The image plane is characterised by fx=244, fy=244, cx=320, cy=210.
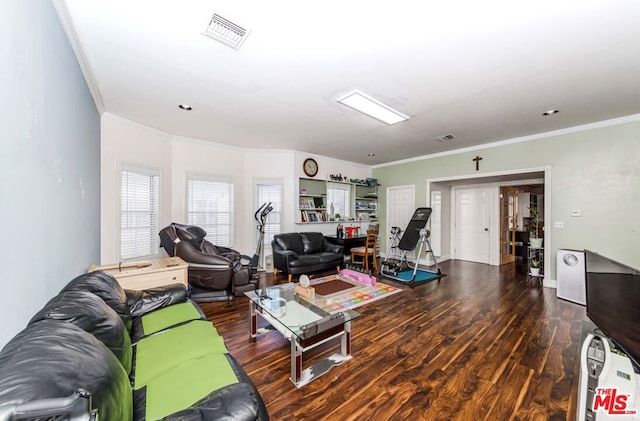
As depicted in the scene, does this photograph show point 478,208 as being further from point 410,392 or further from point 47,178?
point 47,178

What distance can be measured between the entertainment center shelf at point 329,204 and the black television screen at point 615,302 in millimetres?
4784

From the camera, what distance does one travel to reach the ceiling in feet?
5.71

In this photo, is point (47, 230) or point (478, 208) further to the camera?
point (478, 208)

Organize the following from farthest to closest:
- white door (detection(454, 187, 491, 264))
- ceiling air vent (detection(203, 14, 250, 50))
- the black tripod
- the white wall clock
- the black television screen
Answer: white door (detection(454, 187, 491, 264)) < the white wall clock < the black tripod < ceiling air vent (detection(203, 14, 250, 50)) < the black television screen

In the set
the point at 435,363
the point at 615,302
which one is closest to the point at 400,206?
the point at 435,363

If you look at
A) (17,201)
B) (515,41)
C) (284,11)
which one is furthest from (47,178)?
(515,41)

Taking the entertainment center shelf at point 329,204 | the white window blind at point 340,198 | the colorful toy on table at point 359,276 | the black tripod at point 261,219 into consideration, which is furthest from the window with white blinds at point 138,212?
the white window blind at point 340,198

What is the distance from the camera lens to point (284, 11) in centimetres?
172

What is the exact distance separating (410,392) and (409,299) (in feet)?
6.59

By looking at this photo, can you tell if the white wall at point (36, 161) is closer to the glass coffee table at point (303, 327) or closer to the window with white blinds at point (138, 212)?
the glass coffee table at point (303, 327)

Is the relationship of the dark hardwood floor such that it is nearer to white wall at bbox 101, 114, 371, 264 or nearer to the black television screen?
the black television screen

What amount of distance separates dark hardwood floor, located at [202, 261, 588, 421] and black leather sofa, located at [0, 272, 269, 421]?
0.68 m

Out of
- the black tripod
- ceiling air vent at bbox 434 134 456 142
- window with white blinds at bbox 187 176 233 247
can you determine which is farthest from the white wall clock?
ceiling air vent at bbox 434 134 456 142

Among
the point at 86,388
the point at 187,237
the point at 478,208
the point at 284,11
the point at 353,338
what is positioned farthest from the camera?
the point at 478,208
